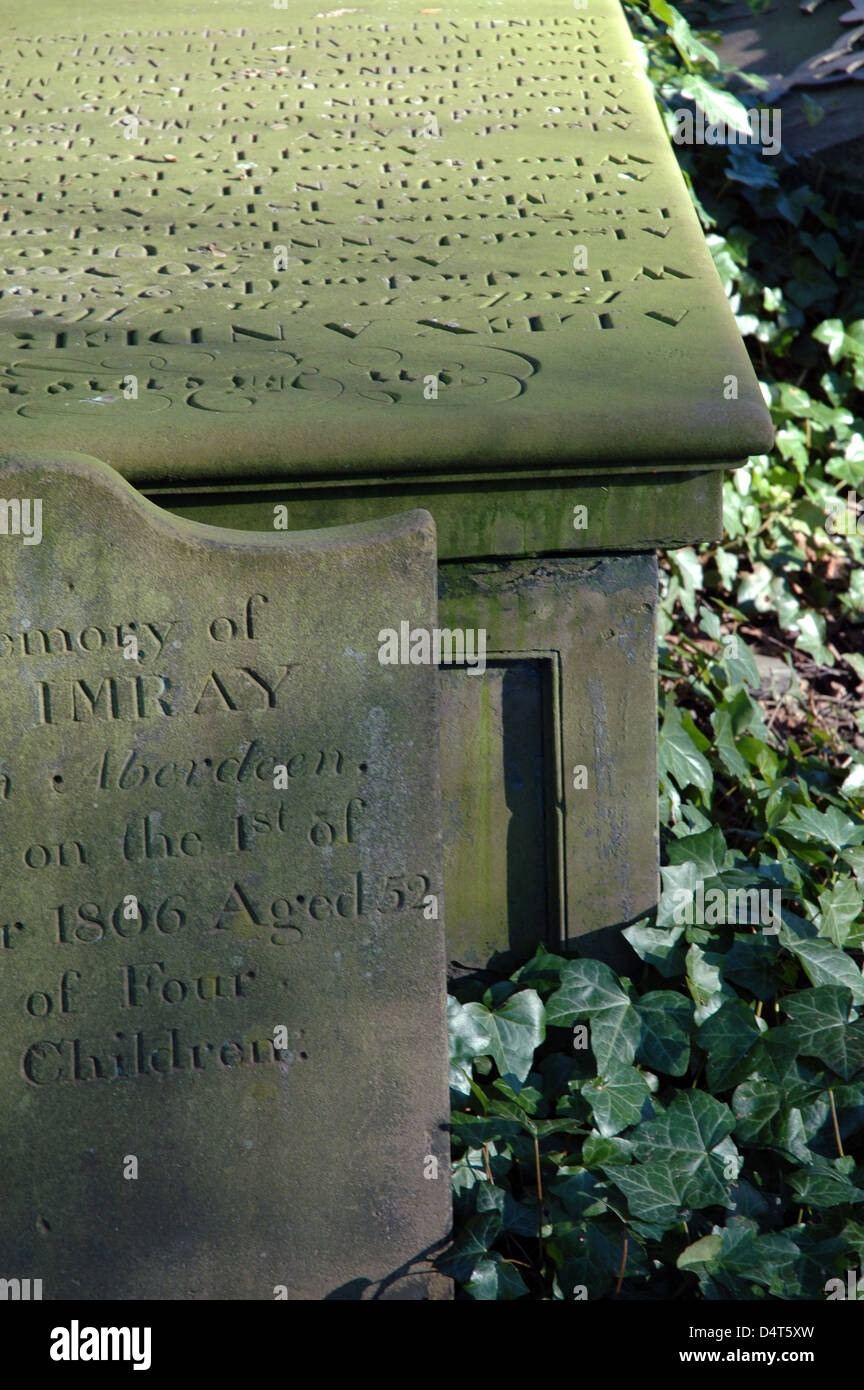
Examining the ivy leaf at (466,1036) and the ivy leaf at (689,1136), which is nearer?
the ivy leaf at (689,1136)

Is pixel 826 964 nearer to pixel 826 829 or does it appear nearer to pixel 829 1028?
pixel 829 1028

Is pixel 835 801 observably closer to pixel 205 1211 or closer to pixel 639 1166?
pixel 639 1166

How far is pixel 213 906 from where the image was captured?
1.77 meters

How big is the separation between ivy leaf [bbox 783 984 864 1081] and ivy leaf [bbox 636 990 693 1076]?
18 cm

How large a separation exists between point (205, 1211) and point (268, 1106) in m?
0.18

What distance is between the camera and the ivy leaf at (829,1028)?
201cm

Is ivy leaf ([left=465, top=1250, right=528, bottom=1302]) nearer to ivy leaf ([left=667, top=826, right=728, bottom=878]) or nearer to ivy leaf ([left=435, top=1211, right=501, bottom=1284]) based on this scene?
ivy leaf ([left=435, top=1211, right=501, bottom=1284])

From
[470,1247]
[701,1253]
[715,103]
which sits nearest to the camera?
[701,1253]

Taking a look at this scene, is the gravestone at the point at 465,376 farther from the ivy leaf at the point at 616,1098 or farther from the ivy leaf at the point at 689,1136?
the ivy leaf at the point at 689,1136


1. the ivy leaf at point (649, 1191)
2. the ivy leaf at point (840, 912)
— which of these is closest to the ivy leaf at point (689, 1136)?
the ivy leaf at point (649, 1191)

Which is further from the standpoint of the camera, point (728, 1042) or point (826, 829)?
point (826, 829)

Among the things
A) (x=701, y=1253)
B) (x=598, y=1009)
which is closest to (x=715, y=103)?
(x=598, y=1009)

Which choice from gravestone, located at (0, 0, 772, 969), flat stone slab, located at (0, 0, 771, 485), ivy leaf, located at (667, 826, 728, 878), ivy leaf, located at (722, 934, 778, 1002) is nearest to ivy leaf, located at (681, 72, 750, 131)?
flat stone slab, located at (0, 0, 771, 485)

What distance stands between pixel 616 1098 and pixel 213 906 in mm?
728
